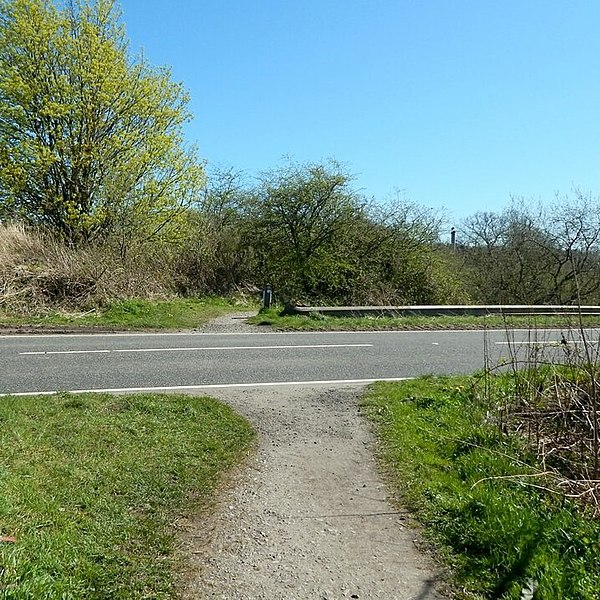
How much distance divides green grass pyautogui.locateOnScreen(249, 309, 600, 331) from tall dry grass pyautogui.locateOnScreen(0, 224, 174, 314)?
4910mm

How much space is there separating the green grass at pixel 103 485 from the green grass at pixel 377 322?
909 centimetres

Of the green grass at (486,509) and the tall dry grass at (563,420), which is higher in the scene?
the tall dry grass at (563,420)

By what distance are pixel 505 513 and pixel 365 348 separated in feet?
28.7

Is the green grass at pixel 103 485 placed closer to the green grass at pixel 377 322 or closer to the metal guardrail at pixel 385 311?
the green grass at pixel 377 322

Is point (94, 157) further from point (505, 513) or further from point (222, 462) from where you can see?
point (505, 513)

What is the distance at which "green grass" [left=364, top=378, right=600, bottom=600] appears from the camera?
3.54m

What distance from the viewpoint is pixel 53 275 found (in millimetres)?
17234

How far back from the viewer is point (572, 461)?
5.21 metres

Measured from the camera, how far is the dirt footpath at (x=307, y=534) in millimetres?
3529

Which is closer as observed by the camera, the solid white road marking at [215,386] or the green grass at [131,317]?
the solid white road marking at [215,386]

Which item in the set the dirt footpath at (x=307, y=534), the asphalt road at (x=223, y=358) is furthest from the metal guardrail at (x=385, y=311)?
the dirt footpath at (x=307, y=534)

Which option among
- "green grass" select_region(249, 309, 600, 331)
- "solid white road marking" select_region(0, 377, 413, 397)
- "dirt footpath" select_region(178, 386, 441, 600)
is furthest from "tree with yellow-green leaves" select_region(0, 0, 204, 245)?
"dirt footpath" select_region(178, 386, 441, 600)

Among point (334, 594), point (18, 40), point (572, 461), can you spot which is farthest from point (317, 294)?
point (334, 594)

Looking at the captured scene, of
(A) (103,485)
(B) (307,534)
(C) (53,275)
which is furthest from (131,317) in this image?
(B) (307,534)
